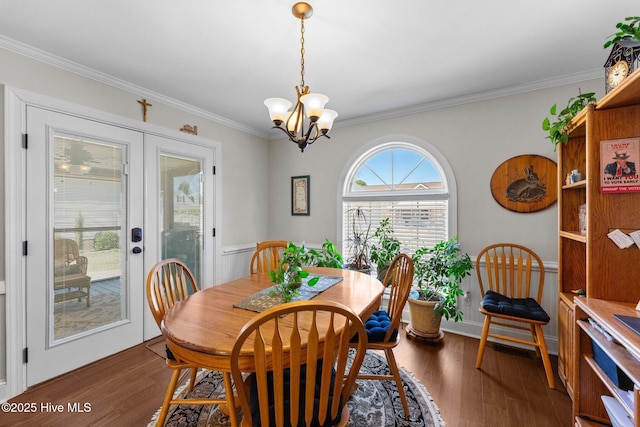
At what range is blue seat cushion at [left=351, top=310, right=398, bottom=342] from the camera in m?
1.77

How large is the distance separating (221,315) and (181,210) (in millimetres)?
1977

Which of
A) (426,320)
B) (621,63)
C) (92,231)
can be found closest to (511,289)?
(426,320)

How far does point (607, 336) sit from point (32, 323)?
11.9 feet

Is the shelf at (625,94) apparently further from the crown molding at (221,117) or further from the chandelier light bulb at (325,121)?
the chandelier light bulb at (325,121)

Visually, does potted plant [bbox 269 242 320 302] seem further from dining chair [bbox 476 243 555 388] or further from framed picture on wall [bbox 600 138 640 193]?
framed picture on wall [bbox 600 138 640 193]

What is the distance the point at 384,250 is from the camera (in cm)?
313

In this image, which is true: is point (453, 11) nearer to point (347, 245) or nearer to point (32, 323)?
point (347, 245)

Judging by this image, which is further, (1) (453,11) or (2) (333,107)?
(2) (333,107)

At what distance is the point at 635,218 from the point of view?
4.94ft

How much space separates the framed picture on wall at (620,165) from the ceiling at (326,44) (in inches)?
32.1

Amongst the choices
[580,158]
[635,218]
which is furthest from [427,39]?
[635,218]

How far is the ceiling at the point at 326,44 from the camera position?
1.64 meters

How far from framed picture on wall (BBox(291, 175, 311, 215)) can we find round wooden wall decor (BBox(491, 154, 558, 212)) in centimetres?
221

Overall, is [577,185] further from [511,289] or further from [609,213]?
[511,289]
